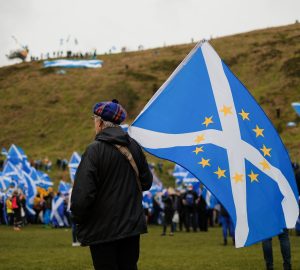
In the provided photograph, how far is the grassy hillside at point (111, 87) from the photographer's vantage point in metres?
76.0

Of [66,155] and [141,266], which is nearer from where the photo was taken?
[141,266]

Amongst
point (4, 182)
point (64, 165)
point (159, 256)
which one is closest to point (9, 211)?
point (4, 182)

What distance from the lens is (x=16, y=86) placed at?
9788 cm

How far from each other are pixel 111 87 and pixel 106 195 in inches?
3296

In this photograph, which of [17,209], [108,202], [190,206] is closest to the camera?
[108,202]

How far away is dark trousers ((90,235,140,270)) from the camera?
5.23 meters

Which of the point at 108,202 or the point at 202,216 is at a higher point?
the point at 202,216

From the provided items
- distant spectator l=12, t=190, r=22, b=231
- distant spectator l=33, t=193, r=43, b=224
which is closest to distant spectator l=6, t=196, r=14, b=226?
distant spectator l=12, t=190, r=22, b=231

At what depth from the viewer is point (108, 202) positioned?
5.31 m

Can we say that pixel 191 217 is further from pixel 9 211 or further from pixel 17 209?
pixel 9 211

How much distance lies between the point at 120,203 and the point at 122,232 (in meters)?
0.24

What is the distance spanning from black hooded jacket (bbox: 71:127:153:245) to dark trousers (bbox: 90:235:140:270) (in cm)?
8

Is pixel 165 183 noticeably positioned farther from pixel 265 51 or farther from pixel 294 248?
pixel 265 51

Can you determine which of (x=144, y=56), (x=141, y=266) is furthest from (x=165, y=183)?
(x=144, y=56)
